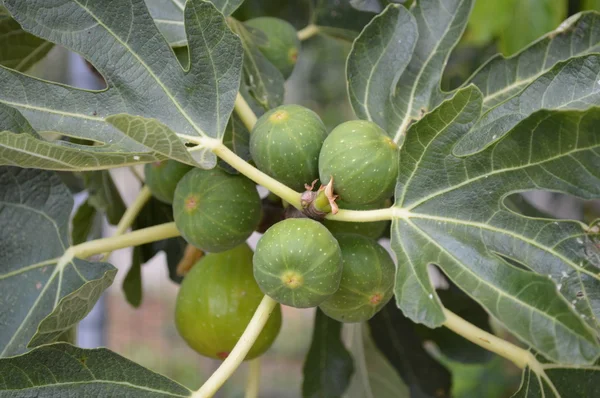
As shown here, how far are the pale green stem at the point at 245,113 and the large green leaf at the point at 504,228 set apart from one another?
279mm

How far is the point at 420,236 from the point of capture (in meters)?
0.92

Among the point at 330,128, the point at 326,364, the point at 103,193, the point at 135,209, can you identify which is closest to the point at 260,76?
the point at 135,209

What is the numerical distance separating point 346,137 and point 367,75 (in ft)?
0.71

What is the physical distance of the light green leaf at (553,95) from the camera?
91 cm

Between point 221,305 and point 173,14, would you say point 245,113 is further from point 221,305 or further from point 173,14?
point 221,305

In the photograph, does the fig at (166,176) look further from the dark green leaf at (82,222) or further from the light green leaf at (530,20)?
the light green leaf at (530,20)

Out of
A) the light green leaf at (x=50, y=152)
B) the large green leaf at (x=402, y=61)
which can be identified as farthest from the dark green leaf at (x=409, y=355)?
the light green leaf at (x=50, y=152)

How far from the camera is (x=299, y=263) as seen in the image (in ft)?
2.76

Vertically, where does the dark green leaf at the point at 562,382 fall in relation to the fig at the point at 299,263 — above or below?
below

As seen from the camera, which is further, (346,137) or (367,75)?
(367,75)

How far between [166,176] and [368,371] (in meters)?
0.76

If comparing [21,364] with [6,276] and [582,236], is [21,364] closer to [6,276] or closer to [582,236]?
[6,276]

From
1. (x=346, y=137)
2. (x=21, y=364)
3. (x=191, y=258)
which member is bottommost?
(x=191, y=258)

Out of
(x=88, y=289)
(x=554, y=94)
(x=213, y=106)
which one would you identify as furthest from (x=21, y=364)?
(x=554, y=94)
